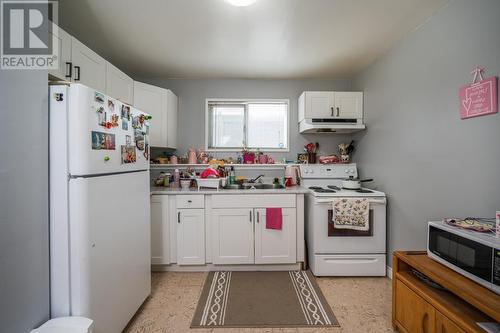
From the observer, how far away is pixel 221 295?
210 cm

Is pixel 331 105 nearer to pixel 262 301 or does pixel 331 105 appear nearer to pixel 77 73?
pixel 262 301

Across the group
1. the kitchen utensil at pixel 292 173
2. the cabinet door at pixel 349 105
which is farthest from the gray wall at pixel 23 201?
the cabinet door at pixel 349 105

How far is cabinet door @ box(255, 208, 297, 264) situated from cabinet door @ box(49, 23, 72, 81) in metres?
2.14

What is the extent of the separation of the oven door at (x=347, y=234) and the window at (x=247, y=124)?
117 centimetres

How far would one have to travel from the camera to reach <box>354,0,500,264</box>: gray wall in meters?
1.42

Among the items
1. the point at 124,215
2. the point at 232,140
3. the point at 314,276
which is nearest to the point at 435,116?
the point at 314,276

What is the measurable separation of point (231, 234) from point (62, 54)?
2.12 metres

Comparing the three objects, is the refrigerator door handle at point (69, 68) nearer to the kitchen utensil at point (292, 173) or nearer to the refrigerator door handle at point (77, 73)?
the refrigerator door handle at point (77, 73)

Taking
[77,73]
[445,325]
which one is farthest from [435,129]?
[77,73]

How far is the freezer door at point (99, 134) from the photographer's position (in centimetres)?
122

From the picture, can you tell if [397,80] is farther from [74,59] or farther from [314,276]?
[74,59]

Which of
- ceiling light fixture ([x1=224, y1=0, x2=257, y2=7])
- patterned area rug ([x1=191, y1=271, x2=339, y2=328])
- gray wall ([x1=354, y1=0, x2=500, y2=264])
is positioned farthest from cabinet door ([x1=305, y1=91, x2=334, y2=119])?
patterned area rug ([x1=191, y1=271, x2=339, y2=328])

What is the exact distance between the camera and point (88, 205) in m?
1.25

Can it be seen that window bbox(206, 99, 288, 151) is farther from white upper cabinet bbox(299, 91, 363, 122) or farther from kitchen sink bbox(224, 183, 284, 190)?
kitchen sink bbox(224, 183, 284, 190)
